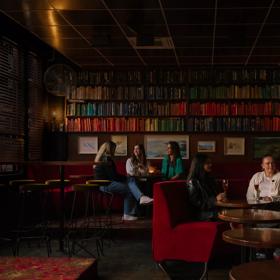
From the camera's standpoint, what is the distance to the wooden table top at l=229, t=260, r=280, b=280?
6.23 feet

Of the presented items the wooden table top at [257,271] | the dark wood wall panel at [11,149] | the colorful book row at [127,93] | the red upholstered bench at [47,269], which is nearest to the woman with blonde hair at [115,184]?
the dark wood wall panel at [11,149]

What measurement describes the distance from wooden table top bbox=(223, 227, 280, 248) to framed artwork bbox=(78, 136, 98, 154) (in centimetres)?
692

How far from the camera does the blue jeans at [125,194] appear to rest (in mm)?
7215

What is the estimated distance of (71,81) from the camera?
295 inches

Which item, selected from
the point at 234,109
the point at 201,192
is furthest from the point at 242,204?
the point at 234,109

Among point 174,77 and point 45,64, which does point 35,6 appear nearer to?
point 45,64

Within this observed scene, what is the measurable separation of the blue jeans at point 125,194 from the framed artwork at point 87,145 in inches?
105

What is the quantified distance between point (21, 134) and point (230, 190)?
340 cm

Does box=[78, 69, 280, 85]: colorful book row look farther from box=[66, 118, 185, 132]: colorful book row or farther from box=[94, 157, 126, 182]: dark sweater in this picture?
box=[94, 157, 126, 182]: dark sweater

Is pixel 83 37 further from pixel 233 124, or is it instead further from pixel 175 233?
pixel 175 233

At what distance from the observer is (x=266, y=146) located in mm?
9531

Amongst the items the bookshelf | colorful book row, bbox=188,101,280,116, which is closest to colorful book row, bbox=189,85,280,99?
the bookshelf

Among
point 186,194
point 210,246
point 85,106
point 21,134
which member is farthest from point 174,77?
point 210,246

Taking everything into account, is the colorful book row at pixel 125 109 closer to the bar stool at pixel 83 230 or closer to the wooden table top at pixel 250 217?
the bar stool at pixel 83 230
